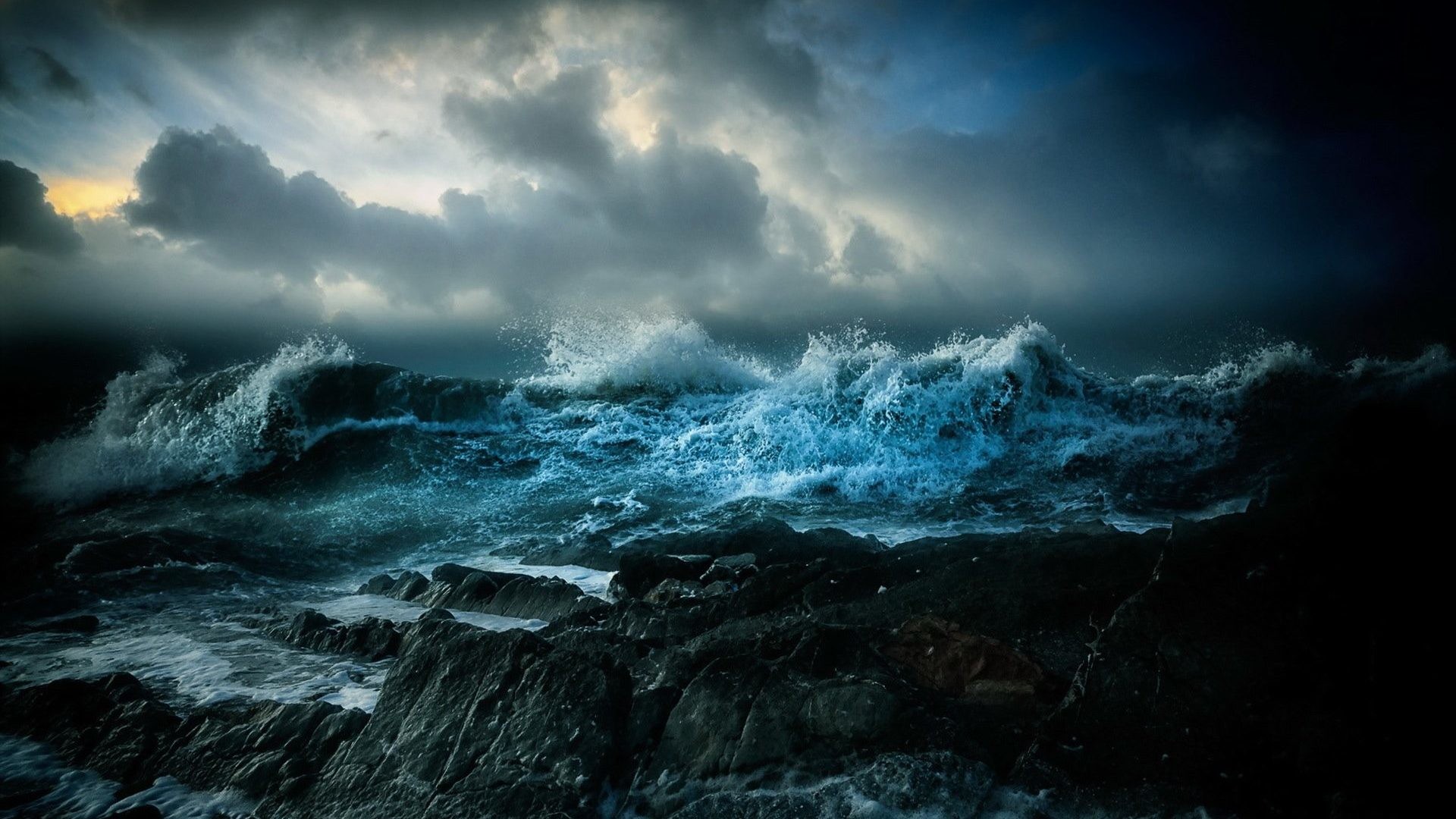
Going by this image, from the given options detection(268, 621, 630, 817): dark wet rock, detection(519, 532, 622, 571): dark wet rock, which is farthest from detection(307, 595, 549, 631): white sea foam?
detection(268, 621, 630, 817): dark wet rock

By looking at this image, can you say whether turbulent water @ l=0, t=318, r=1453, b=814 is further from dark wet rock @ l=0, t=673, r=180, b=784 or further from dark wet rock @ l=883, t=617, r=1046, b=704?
dark wet rock @ l=883, t=617, r=1046, b=704

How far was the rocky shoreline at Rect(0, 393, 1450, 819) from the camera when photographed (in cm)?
247

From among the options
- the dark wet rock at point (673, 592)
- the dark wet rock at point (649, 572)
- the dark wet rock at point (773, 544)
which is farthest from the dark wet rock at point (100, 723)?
the dark wet rock at point (773, 544)

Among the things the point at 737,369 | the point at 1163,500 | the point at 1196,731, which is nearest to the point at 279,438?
the point at 737,369

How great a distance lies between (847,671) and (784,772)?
0.68 m

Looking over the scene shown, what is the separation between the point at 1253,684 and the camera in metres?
2.62

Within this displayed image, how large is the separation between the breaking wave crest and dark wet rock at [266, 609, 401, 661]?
678 cm

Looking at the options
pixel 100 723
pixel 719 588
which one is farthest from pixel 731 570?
pixel 100 723

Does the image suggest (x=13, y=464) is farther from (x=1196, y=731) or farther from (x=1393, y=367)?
(x=1393, y=367)

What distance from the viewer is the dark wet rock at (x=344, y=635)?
557 cm

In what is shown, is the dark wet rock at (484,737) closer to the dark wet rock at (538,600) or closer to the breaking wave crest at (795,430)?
the dark wet rock at (538,600)

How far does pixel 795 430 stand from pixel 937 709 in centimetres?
1203

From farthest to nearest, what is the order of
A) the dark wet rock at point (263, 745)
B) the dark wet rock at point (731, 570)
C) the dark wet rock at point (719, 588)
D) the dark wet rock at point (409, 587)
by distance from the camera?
the dark wet rock at point (409, 587) → the dark wet rock at point (731, 570) → the dark wet rock at point (719, 588) → the dark wet rock at point (263, 745)

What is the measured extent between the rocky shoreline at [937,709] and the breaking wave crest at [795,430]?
24.6 feet
